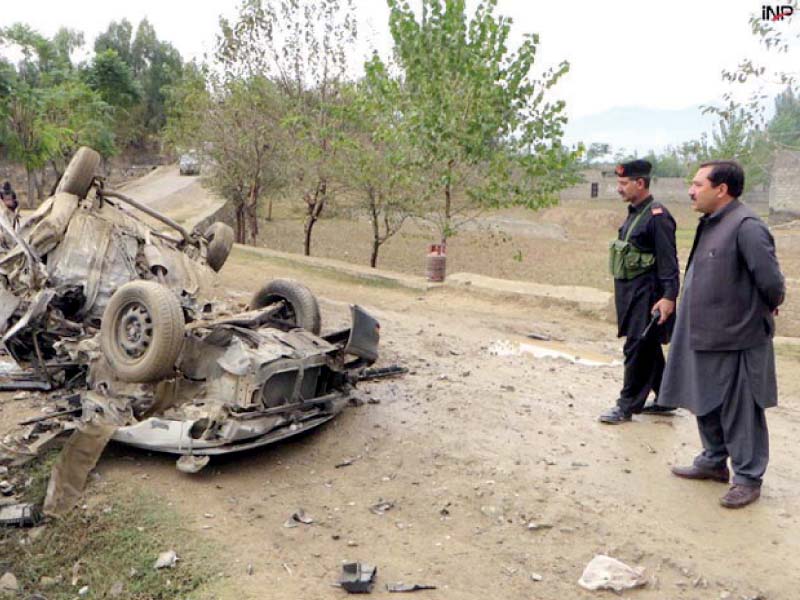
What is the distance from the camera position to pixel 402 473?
5.04 metres

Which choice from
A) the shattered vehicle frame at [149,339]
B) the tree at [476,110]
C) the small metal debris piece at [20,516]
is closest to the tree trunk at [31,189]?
the tree at [476,110]

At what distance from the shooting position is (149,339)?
537cm

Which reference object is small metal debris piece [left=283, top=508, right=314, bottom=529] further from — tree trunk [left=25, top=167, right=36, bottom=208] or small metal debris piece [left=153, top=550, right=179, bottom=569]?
tree trunk [left=25, top=167, right=36, bottom=208]

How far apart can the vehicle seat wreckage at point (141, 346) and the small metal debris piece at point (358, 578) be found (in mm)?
1360

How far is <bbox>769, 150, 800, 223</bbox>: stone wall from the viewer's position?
3691cm

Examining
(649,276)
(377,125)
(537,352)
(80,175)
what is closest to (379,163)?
(377,125)

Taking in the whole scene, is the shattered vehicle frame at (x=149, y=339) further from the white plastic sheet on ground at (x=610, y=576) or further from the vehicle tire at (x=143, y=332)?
the white plastic sheet on ground at (x=610, y=576)

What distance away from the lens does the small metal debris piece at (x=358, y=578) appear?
376cm

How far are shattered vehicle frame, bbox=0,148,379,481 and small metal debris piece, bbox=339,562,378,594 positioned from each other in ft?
4.47

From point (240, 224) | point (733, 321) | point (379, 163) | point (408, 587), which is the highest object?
point (379, 163)

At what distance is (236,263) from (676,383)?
11524mm

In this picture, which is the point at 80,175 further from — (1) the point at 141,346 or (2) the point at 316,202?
(2) the point at 316,202

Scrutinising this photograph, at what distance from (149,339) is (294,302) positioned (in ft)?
5.43

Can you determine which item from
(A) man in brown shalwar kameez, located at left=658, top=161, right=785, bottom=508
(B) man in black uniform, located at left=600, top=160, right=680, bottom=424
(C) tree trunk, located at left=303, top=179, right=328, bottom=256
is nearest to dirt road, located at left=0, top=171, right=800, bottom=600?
(A) man in brown shalwar kameez, located at left=658, top=161, right=785, bottom=508
